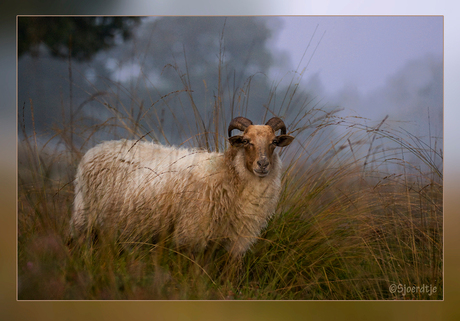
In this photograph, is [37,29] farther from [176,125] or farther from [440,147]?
[440,147]

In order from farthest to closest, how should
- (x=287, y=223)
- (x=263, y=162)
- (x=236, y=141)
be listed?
(x=287, y=223) → (x=236, y=141) → (x=263, y=162)

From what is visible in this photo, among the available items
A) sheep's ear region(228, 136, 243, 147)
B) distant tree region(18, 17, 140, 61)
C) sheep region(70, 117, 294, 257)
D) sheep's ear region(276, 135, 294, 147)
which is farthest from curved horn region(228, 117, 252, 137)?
distant tree region(18, 17, 140, 61)

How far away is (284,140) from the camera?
335 centimetres

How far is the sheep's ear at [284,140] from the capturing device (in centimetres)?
331

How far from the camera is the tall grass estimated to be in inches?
126

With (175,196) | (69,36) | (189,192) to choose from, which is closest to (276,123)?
(189,192)

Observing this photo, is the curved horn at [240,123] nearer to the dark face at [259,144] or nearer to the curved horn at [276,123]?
the dark face at [259,144]

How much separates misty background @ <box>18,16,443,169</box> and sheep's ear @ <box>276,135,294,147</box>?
54 cm

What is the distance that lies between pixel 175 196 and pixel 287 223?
1.43 meters

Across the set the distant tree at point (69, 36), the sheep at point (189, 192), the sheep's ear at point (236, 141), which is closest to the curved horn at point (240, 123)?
the sheep at point (189, 192)

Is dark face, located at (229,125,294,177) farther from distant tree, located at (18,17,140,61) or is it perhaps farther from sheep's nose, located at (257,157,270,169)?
distant tree, located at (18,17,140,61)

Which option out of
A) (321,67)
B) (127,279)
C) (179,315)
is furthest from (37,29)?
(179,315)

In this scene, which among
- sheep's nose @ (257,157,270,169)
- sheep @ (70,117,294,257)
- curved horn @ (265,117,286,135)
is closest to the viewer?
sheep's nose @ (257,157,270,169)

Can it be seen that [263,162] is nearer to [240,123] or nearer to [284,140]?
[284,140]
